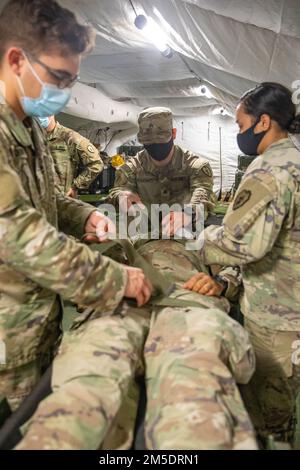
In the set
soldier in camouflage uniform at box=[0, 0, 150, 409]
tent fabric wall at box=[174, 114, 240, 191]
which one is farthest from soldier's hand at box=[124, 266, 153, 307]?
tent fabric wall at box=[174, 114, 240, 191]

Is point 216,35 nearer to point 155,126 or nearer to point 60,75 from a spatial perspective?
point 155,126

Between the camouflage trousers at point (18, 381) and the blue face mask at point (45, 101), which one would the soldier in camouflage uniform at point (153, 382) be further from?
the blue face mask at point (45, 101)

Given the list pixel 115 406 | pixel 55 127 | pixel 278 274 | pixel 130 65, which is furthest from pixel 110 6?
pixel 115 406

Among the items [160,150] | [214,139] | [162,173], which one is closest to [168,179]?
[162,173]

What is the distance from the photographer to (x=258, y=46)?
3.04 m

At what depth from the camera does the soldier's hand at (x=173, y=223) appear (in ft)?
8.03

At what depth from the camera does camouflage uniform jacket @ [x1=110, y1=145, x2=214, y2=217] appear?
3314mm

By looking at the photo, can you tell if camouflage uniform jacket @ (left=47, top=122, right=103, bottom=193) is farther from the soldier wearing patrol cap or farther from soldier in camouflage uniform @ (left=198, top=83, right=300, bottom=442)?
soldier in camouflage uniform @ (left=198, top=83, right=300, bottom=442)

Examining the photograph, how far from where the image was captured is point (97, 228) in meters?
1.77

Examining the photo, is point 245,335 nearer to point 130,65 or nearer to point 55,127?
point 55,127

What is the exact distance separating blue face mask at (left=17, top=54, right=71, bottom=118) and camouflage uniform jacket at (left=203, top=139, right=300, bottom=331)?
31.7 inches

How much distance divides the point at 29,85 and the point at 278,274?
124 centimetres

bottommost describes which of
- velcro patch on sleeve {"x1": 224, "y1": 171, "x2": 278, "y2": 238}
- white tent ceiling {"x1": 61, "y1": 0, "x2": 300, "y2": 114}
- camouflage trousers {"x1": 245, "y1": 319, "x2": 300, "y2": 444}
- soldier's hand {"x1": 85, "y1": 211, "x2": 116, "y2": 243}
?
camouflage trousers {"x1": 245, "y1": 319, "x2": 300, "y2": 444}
